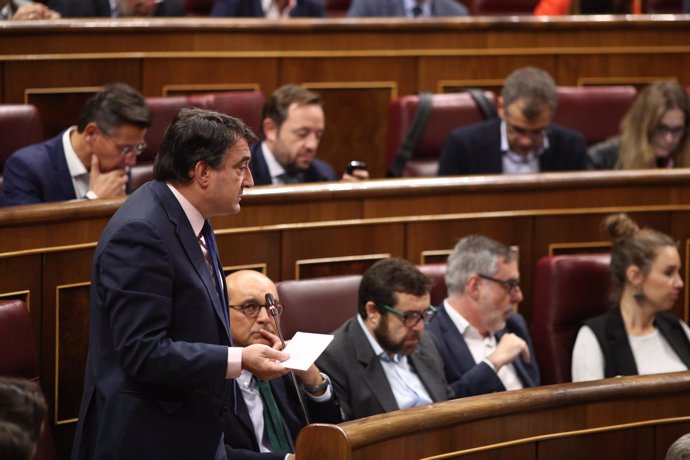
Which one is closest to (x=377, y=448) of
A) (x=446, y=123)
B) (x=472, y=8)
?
(x=446, y=123)

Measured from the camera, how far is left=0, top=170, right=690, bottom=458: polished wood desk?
4.82ft

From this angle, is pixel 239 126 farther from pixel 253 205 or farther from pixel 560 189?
pixel 560 189

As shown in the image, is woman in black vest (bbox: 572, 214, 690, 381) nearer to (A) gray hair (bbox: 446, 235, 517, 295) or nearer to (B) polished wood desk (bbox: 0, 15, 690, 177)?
(A) gray hair (bbox: 446, 235, 517, 295)

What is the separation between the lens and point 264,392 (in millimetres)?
1369

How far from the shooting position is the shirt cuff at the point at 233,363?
3.49 feet

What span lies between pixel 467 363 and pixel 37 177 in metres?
0.65

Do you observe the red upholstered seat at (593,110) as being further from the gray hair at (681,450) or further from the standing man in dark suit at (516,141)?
the gray hair at (681,450)

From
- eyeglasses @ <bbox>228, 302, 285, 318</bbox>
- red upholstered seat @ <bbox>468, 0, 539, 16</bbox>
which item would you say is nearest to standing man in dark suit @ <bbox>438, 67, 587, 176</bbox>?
eyeglasses @ <bbox>228, 302, 285, 318</bbox>

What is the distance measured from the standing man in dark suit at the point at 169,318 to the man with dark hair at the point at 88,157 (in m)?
0.61

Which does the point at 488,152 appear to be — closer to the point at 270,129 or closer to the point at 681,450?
the point at 270,129

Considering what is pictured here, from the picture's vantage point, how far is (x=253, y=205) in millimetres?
1642

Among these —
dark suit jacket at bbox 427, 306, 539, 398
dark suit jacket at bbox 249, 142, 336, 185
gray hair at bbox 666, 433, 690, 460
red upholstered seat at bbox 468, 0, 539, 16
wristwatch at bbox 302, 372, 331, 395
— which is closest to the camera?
gray hair at bbox 666, 433, 690, 460

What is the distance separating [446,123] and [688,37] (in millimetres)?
719

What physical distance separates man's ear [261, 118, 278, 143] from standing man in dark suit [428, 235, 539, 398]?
42 cm
